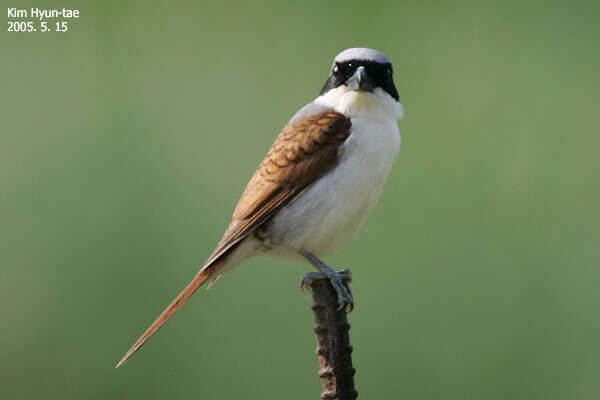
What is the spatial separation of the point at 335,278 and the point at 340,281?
0.14 ft

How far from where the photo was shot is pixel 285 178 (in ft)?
12.7

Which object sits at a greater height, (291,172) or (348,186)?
(291,172)

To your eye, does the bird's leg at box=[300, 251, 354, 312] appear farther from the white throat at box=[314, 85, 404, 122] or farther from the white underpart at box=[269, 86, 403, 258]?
the white throat at box=[314, 85, 404, 122]

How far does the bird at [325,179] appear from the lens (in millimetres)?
3812

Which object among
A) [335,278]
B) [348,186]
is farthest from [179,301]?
[348,186]

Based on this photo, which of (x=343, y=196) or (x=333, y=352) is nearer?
(x=333, y=352)

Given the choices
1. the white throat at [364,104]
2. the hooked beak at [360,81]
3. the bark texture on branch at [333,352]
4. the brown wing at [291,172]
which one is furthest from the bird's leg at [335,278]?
the hooked beak at [360,81]

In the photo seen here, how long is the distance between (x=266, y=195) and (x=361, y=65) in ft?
2.90

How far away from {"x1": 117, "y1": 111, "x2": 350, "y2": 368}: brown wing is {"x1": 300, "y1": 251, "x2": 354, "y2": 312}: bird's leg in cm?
38

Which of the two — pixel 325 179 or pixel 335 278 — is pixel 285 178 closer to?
pixel 325 179

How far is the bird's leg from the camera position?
11.3 feet

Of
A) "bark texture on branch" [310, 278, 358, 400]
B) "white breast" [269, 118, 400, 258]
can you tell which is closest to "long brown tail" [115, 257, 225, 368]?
"white breast" [269, 118, 400, 258]

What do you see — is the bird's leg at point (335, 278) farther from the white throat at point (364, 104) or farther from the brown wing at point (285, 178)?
the white throat at point (364, 104)

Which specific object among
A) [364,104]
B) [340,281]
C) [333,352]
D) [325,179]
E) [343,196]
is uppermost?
[364,104]
